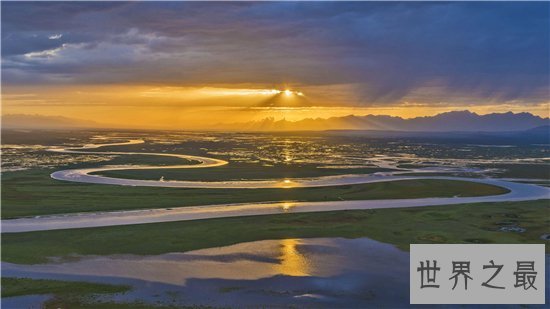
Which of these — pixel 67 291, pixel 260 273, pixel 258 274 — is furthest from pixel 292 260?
pixel 67 291

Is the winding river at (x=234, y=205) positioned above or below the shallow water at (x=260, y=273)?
above

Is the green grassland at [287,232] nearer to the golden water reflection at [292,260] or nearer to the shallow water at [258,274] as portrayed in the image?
the shallow water at [258,274]

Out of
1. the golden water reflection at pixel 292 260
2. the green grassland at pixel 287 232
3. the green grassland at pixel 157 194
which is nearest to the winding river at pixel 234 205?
the green grassland at pixel 157 194

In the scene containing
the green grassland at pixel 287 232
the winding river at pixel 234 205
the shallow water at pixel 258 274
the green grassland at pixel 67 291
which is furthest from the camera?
the winding river at pixel 234 205

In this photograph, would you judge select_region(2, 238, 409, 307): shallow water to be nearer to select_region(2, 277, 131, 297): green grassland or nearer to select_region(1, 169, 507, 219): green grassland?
select_region(2, 277, 131, 297): green grassland

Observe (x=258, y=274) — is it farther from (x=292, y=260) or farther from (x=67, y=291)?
(x=67, y=291)

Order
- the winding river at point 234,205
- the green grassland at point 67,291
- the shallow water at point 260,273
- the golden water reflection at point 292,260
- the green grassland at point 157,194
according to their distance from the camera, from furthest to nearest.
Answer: the green grassland at point 157,194
the winding river at point 234,205
the golden water reflection at point 292,260
the shallow water at point 260,273
the green grassland at point 67,291

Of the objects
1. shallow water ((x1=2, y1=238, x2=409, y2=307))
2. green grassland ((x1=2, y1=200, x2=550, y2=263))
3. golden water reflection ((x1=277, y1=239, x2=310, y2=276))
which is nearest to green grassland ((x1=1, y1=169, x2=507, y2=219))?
green grassland ((x1=2, y1=200, x2=550, y2=263))
